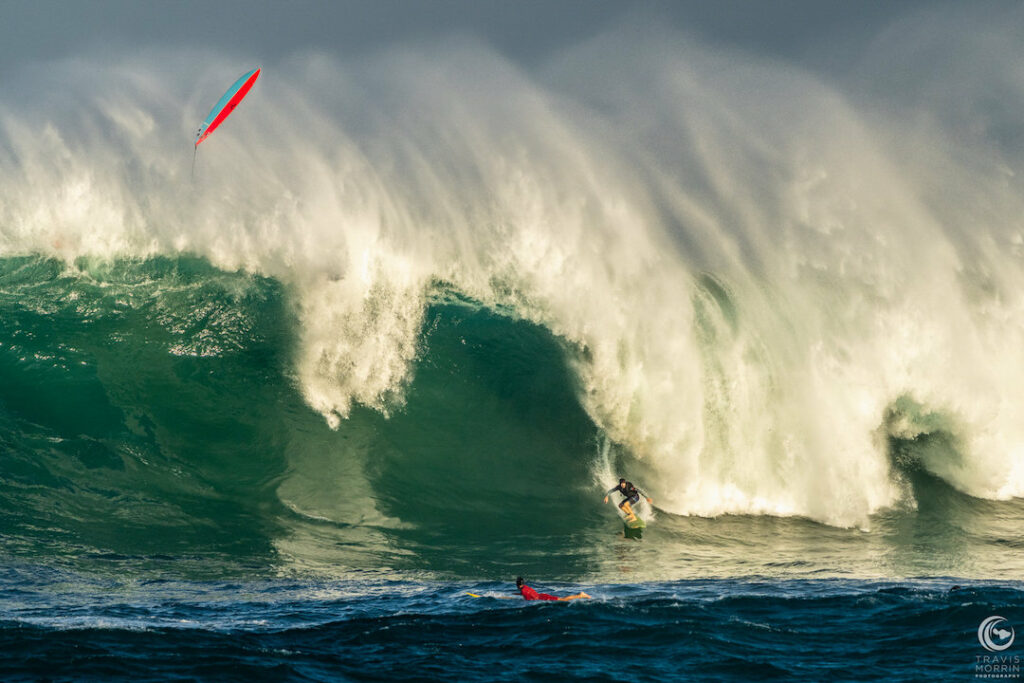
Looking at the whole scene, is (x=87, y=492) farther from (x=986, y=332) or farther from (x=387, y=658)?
(x=986, y=332)

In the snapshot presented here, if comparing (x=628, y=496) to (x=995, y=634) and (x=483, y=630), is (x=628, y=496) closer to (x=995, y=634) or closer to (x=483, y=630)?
(x=483, y=630)

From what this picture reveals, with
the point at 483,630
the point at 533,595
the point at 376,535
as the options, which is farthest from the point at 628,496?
the point at 483,630

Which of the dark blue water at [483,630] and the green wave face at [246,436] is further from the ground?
the green wave face at [246,436]

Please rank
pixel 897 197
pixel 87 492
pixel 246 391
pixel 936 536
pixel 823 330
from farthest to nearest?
pixel 897 197
pixel 823 330
pixel 246 391
pixel 936 536
pixel 87 492

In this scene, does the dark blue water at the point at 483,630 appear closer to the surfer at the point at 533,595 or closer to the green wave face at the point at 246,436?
the surfer at the point at 533,595

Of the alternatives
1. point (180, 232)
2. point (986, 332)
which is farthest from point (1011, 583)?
point (180, 232)

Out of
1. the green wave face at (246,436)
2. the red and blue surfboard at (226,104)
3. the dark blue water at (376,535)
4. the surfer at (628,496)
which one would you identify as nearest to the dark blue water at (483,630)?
the dark blue water at (376,535)
